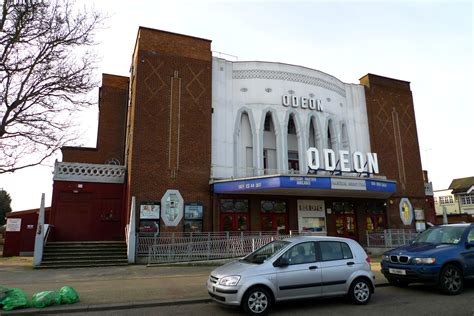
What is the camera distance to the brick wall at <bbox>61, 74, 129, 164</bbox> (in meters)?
25.4

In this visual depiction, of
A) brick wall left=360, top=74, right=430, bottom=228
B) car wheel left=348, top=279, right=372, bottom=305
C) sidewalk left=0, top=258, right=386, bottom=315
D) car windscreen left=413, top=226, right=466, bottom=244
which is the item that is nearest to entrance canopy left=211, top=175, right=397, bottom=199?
brick wall left=360, top=74, right=430, bottom=228

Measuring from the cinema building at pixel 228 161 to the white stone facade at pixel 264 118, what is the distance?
0.07 metres

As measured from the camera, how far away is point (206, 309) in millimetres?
7801

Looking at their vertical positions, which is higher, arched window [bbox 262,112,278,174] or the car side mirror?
arched window [bbox 262,112,278,174]

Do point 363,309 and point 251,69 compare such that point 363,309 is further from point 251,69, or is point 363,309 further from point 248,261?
point 251,69

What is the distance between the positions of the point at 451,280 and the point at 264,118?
15.0 meters

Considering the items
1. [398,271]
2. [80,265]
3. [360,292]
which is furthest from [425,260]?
[80,265]

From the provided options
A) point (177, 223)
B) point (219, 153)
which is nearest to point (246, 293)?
point (177, 223)

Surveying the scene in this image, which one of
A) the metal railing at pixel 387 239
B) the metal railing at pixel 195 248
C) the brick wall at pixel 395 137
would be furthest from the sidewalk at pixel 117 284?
the brick wall at pixel 395 137

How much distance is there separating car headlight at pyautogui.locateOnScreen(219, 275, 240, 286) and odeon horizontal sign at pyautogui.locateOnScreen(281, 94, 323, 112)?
1675 centimetres

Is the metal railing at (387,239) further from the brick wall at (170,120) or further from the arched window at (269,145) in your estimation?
the brick wall at (170,120)

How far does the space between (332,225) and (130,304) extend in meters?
16.9

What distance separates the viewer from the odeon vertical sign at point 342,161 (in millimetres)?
19438

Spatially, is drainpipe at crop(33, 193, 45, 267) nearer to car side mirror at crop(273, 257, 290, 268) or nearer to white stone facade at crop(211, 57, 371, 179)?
white stone facade at crop(211, 57, 371, 179)
